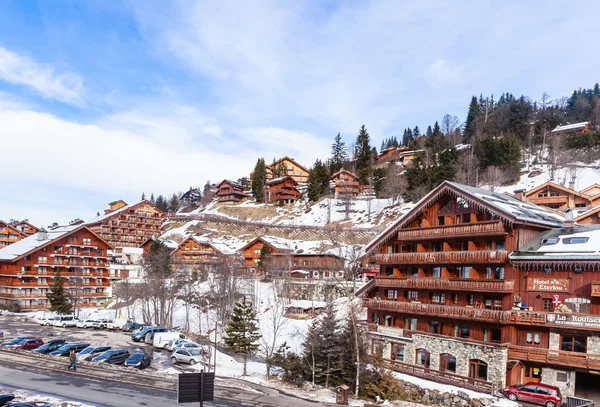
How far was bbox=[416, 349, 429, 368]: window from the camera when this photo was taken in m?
41.8

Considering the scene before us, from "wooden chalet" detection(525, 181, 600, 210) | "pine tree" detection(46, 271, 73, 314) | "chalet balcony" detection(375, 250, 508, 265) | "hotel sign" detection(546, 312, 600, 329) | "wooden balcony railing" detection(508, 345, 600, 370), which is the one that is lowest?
"pine tree" detection(46, 271, 73, 314)

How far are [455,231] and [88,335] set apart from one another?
44377 millimetres

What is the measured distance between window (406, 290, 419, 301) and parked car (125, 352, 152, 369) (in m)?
25.7

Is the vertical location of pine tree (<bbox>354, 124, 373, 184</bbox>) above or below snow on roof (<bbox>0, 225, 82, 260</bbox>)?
above

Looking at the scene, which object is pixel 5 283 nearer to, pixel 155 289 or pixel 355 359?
pixel 155 289

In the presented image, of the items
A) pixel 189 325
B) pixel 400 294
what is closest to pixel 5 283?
pixel 189 325

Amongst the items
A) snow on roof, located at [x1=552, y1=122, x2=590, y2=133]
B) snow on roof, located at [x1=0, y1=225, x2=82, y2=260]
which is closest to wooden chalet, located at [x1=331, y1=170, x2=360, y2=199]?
snow on roof, located at [x1=552, y1=122, x2=590, y2=133]

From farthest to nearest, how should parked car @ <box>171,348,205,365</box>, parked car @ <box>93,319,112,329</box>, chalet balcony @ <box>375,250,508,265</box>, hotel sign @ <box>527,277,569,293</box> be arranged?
1. parked car @ <box>93,319,112,329</box>
2. parked car @ <box>171,348,205,365</box>
3. chalet balcony @ <box>375,250,508,265</box>
4. hotel sign @ <box>527,277,569,293</box>

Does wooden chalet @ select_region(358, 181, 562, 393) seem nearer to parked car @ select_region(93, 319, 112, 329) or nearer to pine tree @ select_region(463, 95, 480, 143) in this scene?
parked car @ select_region(93, 319, 112, 329)

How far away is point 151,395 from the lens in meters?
30.9

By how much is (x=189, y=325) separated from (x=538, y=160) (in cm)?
9861

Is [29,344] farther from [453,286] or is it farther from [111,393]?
[453,286]

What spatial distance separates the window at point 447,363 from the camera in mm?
39531

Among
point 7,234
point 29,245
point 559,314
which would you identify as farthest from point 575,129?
point 7,234
